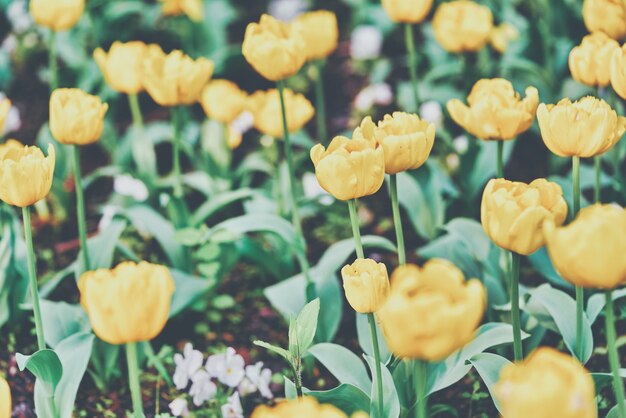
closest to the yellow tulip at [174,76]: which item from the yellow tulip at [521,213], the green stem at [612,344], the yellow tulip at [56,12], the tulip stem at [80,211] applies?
the tulip stem at [80,211]

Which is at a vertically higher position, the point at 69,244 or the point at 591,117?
the point at 591,117

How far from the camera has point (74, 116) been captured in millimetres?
2369

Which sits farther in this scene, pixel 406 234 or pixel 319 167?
pixel 406 234

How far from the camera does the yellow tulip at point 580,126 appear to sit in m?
1.99

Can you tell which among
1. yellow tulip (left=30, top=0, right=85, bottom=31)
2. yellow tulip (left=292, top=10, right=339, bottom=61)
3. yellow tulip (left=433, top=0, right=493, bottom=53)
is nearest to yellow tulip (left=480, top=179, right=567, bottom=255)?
yellow tulip (left=433, top=0, right=493, bottom=53)

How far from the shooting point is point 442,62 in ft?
14.1

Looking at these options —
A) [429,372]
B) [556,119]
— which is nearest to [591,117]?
[556,119]

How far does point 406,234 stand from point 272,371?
3.30ft

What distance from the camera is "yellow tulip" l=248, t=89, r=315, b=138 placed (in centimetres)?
305

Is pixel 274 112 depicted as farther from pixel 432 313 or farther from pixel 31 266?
pixel 432 313

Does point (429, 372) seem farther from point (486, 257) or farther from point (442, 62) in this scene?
point (442, 62)

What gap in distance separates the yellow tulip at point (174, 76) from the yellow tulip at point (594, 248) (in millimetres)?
1592

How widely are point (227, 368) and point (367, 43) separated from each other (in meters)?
2.59

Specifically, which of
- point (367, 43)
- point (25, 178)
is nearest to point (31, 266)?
point (25, 178)
